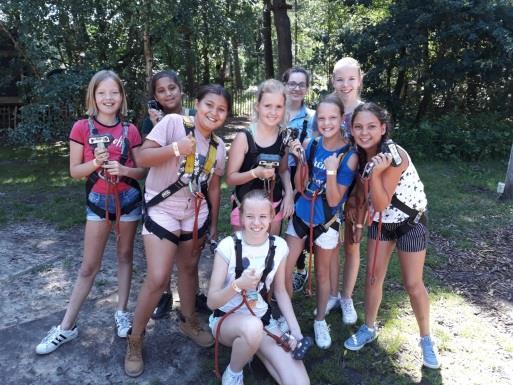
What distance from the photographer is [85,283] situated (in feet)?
11.0

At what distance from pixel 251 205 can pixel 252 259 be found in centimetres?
36

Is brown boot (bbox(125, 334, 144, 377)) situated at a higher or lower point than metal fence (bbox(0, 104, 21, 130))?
lower

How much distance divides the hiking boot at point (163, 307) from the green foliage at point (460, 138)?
8197mm

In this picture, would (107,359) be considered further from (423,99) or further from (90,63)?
(423,99)

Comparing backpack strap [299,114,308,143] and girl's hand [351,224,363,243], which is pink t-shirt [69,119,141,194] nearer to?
backpack strap [299,114,308,143]

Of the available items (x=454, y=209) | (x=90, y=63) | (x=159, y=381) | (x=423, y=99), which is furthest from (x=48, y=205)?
(x=423, y=99)

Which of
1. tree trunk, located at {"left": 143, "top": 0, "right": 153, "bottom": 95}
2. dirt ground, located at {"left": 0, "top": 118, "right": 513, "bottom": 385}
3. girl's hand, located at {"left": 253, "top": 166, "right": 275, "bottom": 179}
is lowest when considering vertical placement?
dirt ground, located at {"left": 0, "top": 118, "right": 513, "bottom": 385}

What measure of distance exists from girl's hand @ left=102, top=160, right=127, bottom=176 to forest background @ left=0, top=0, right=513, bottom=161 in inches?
230

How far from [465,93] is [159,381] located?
38.2 feet

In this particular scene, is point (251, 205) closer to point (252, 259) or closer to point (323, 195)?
point (252, 259)

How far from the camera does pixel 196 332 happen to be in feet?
11.3

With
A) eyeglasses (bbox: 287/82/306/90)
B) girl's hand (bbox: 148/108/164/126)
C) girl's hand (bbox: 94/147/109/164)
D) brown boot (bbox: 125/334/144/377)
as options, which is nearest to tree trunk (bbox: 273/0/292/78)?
eyeglasses (bbox: 287/82/306/90)

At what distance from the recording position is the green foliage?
1047cm

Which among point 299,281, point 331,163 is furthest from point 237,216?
point 299,281
